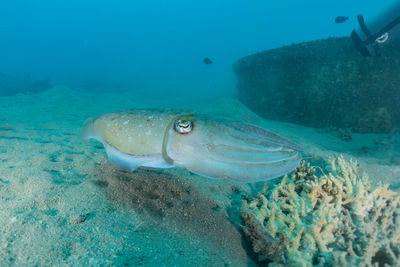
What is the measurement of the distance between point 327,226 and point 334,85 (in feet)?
31.1

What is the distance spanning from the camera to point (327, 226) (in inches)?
102

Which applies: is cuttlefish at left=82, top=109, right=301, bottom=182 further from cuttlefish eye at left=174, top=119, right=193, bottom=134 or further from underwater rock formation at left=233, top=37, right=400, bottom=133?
underwater rock formation at left=233, top=37, right=400, bottom=133

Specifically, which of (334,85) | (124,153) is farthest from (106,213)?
(334,85)

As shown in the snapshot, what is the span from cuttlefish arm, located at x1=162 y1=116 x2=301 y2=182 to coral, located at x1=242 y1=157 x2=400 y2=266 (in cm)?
94

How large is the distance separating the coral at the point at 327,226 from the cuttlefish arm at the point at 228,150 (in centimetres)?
94

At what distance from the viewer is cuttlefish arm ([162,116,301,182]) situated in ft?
6.97

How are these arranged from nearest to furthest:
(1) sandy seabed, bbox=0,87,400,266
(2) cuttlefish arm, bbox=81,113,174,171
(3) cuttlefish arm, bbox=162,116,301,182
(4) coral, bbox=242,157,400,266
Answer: (1) sandy seabed, bbox=0,87,400,266
(3) cuttlefish arm, bbox=162,116,301,182
(4) coral, bbox=242,157,400,266
(2) cuttlefish arm, bbox=81,113,174,171

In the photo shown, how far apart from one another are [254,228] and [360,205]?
1.42 m

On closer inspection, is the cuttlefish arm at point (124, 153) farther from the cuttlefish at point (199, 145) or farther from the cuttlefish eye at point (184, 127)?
the cuttlefish eye at point (184, 127)

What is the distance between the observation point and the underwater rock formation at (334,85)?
955 centimetres

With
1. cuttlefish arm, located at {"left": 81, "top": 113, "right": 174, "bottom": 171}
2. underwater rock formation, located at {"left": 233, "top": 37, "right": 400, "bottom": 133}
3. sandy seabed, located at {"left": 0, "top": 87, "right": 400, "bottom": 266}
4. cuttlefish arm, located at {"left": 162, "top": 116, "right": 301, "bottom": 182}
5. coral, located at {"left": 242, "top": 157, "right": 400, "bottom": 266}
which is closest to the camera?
sandy seabed, located at {"left": 0, "top": 87, "right": 400, "bottom": 266}

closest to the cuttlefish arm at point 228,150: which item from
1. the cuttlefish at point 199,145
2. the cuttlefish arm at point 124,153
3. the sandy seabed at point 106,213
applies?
the cuttlefish at point 199,145

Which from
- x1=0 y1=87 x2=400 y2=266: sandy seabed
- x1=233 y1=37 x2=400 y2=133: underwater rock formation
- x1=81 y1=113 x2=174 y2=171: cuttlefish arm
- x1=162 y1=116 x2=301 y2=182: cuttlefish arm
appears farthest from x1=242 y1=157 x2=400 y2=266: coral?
x1=233 y1=37 x2=400 y2=133: underwater rock formation

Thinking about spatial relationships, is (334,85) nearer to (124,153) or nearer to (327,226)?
(327,226)
